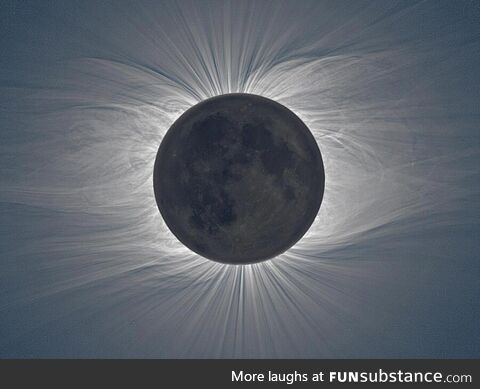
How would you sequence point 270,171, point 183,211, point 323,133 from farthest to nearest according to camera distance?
point 323,133, point 183,211, point 270,171

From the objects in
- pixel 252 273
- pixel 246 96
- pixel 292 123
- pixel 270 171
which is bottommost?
pixel 252 273

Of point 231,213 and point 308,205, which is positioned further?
point 308,205

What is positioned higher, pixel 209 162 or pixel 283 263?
pixel 209 162

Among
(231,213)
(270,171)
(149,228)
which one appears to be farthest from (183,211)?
(149,228)

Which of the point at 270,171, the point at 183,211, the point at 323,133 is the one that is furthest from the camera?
the point at 323,133

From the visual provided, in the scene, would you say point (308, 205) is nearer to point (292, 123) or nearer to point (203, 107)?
point (292, 123)

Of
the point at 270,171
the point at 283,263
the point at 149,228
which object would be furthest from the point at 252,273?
the point at 270,171

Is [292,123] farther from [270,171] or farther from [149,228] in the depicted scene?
[149,228]
